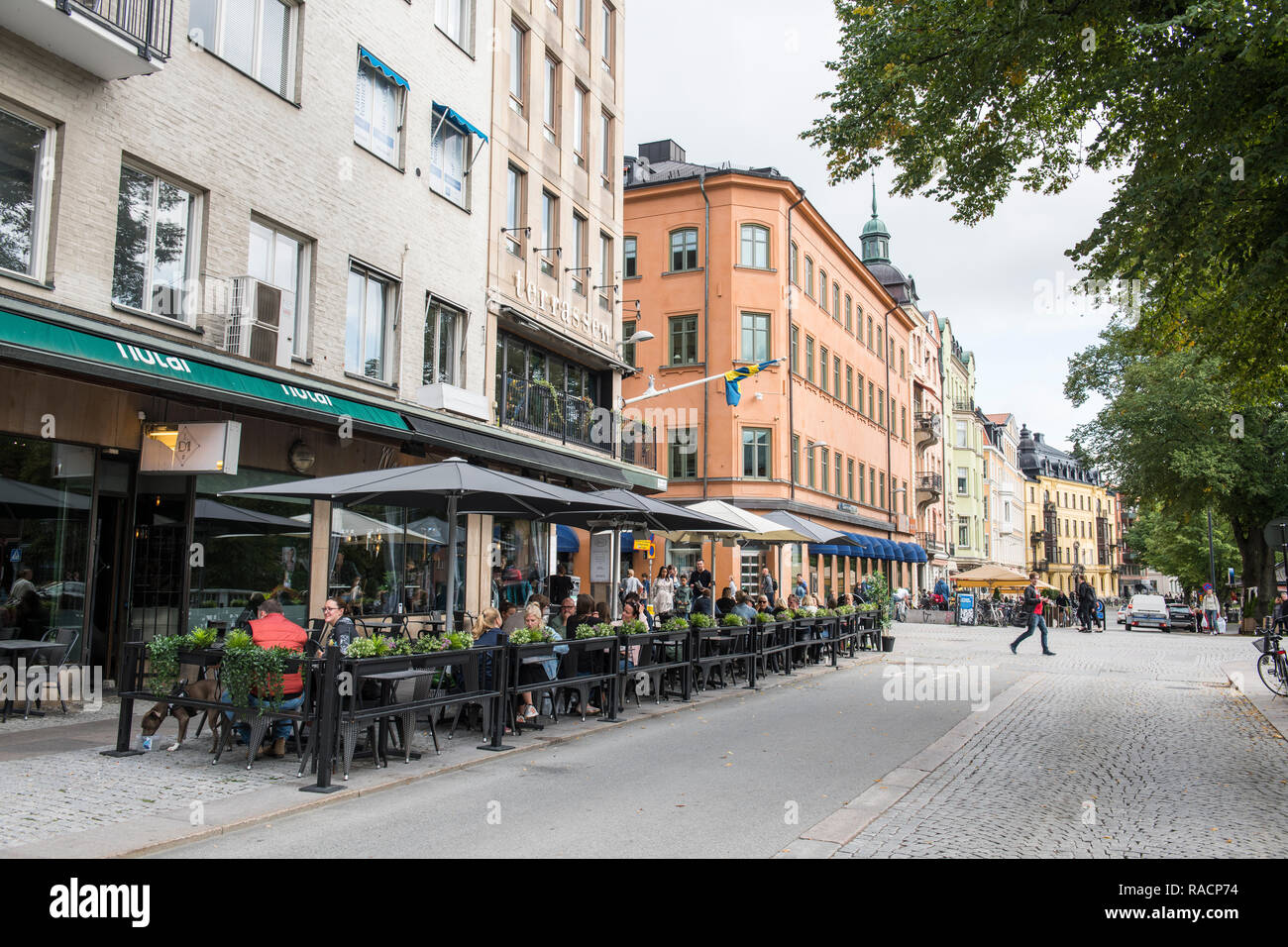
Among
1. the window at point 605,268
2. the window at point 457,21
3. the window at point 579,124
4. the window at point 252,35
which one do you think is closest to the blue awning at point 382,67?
the window at point 252,35

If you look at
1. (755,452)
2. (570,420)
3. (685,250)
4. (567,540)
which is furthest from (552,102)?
(755,452)

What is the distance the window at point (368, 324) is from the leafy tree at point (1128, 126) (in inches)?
303

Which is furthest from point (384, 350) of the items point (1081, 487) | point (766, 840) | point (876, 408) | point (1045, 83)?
point (1081, 487)

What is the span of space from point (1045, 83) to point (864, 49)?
2.17 m

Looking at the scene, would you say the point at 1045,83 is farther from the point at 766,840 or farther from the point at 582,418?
the point at 582,418

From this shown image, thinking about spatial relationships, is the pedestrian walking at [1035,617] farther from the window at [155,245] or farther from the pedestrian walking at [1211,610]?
the pedestrian walking at [1211,610]

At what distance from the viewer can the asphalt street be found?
613 centimetres

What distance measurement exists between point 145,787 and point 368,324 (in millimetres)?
10060

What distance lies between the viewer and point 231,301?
515 inches

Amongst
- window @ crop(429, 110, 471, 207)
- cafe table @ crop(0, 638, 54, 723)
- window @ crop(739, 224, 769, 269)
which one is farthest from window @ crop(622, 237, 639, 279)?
cafe table @ crop(0, 638, 54, 723)

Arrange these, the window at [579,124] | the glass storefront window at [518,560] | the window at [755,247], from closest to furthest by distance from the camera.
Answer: the glass storefront window at [518,560] → the window at [579,124] → the window at [755,247]

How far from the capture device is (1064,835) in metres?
6.55

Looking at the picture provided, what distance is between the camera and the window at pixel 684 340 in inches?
1475

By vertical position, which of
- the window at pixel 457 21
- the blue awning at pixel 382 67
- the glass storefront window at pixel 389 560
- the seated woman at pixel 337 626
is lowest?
the seated woman at pixel 337 626
